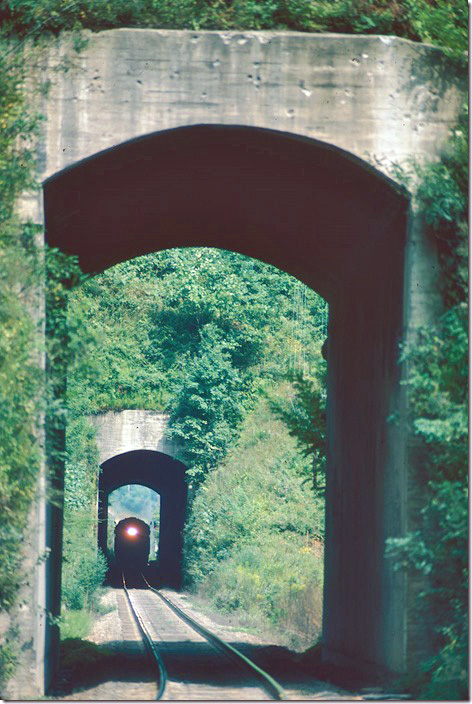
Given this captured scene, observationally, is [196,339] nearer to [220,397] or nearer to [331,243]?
[220,397]

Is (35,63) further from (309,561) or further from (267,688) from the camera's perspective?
(309,561)

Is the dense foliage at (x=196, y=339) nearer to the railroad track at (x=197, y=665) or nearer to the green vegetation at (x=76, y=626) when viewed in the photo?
the railroad track at (x=197, y=665)

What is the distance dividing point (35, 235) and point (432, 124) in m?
4.37

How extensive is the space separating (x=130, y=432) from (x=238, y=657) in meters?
15.6

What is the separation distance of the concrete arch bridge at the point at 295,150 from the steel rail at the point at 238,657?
3.99 feet

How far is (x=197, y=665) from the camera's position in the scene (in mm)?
14141

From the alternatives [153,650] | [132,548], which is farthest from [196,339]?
[132,548]

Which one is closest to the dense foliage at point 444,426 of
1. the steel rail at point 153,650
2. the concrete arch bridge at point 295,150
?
the concrete arch bridge at point 295,150

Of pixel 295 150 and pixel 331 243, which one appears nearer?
pixel 295 150

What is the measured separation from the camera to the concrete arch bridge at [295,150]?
1012cm

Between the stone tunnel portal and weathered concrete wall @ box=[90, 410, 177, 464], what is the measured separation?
10.9ft

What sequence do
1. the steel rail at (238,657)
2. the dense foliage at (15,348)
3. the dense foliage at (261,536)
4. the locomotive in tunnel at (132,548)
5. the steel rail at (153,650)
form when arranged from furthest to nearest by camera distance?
1. the locomotive in tunnel at (132,548)
2. the dense foliage at (261,536)
3. the steel rail at (153,650)
4. the steel rail at (238,657)
5. the dense foliage at (15,348)

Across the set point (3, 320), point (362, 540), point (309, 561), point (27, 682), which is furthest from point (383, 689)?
point (309, 561)

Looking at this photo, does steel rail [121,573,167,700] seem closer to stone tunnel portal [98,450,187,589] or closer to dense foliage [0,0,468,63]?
stone tunnel portal [98,450,187,589]
